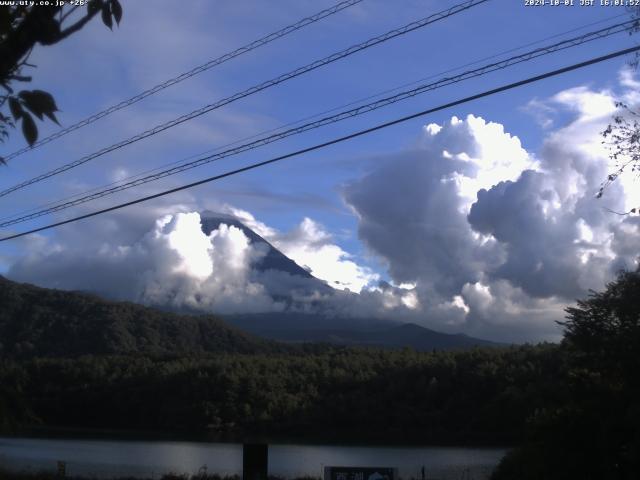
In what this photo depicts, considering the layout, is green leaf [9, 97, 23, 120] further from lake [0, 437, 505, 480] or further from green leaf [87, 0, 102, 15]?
lake [0, 437, 505, 480]

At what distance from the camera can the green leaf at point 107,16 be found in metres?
3.97

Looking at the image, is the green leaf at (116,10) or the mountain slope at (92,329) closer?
the green leaf at (116,10)

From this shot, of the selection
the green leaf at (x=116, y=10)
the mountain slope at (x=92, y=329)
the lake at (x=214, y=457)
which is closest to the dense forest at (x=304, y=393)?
the lake at (x=214, y=457)

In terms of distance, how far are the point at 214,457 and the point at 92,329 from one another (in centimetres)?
8286

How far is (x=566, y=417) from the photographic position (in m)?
19.0

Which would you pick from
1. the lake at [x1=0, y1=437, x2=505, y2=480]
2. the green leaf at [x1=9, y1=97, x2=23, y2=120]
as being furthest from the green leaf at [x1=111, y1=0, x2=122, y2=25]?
the lake at [x1=0, y1=437, x2=505, y2=480]

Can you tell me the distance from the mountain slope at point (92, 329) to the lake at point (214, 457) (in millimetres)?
52714

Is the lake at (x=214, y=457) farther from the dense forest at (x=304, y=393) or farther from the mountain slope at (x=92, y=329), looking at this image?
the mountain slope at (x=92, y=329)

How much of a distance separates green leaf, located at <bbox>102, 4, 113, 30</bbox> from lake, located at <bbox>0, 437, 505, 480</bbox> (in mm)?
34027

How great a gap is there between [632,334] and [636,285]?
1157mm

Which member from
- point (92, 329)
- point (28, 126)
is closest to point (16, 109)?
Result: point (28, 126)

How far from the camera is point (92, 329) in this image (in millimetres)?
129125

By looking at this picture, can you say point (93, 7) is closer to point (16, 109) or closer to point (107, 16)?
point (107, 16)

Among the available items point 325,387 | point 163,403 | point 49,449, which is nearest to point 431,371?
point 325,387
